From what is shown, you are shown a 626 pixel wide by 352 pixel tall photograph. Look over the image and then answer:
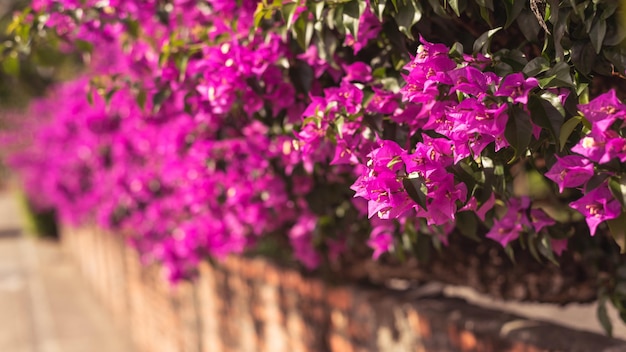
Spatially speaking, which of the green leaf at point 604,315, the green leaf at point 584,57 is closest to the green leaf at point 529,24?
the green leaf at point 584,57

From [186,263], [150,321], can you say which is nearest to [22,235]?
[150,321]

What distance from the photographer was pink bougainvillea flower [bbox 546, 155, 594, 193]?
1188 millimetres

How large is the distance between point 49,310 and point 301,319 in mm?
6505

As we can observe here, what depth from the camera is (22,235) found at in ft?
59.2

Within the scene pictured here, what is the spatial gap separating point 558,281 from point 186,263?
206cm

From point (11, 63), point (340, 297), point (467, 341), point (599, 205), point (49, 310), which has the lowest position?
point (49, 310)

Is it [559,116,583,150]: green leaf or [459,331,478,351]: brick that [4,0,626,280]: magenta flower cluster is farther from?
[459,331,478,351]: brick

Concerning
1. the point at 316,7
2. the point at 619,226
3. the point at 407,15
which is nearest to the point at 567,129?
the point at 619,226

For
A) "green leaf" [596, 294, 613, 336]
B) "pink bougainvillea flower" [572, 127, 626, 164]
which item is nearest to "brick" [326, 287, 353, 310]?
"green leaf" [596, 294, 613, 336]

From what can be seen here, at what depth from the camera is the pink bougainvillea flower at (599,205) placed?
3.95 feet

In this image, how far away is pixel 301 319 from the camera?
3682 millimetres

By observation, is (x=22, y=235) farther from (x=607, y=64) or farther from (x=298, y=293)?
(x=607, y=64)

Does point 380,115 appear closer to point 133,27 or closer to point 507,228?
point 507,228

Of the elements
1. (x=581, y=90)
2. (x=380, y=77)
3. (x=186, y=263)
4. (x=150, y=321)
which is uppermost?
(x=380, y=77)
